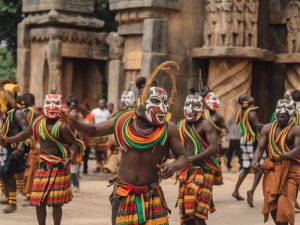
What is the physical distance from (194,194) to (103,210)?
317cm

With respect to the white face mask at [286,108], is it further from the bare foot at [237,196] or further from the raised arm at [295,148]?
the bare foot at [237,196]

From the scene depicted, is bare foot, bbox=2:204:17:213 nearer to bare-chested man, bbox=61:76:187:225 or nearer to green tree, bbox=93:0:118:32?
bare-chested man, bbox=61:76:187:225

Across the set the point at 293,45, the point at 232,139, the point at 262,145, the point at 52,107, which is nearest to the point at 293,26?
the point at 293,45

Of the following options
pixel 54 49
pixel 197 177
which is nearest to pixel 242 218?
pixel 197 177

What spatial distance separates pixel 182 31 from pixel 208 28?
22.9 inches

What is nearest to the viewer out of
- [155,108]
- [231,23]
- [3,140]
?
[155,108]

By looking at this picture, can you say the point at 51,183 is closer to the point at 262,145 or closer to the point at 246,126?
the point at 262,145

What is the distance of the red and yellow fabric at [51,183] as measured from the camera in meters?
10.1

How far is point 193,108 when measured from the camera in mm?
10164

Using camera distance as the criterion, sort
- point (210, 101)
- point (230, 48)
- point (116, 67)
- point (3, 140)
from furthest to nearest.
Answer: point (116, 67)
point (230, 48)
point (210, 101)
point (3, 140)

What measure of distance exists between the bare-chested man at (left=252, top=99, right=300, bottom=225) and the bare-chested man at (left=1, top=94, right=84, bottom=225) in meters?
2.30

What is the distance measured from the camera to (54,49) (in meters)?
21.1

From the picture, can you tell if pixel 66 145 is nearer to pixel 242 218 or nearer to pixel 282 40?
pixel 242 218

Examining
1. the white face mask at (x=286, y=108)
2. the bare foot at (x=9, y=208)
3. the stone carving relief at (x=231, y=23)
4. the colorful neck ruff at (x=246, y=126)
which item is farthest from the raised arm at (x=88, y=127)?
the stone carving relief at (x=231, y=23)
